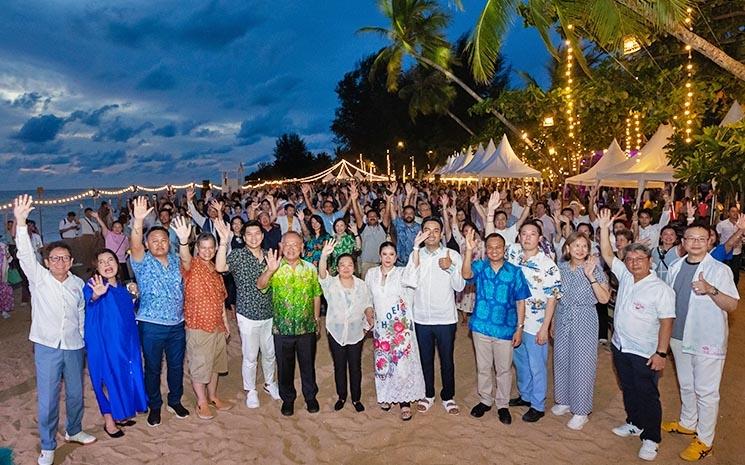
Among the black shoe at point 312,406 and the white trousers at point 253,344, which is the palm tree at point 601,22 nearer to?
the white trousers at point 253,344

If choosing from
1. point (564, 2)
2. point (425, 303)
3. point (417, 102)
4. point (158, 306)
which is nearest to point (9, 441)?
point (158, 306)

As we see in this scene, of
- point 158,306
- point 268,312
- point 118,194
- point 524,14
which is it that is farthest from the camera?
point 118,194

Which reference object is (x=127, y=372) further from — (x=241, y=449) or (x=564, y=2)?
(x=564, y=2)

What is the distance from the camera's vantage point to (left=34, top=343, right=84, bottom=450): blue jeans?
382 centimetres

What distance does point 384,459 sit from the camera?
395 cm

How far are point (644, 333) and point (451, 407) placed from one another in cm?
176

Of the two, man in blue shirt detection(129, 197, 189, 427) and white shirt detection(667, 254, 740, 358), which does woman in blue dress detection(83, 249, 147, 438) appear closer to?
man in blue shirt detection(129, 197, 189, 427)

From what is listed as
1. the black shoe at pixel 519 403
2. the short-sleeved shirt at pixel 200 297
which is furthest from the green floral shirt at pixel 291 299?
the black shoe at pixel 519 403

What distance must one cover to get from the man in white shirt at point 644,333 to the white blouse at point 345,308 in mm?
2049

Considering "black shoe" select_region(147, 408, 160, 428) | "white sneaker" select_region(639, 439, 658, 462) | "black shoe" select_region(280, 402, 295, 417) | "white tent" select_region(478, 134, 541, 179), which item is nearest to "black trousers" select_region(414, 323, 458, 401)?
"black shoe" select_region(280, 402, 295, 417)

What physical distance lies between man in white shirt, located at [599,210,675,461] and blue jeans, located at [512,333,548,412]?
617 mm

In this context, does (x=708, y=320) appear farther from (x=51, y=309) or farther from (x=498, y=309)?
(x=51, y=309)

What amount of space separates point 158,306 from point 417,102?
87.0ft

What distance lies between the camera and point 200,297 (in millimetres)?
4359
